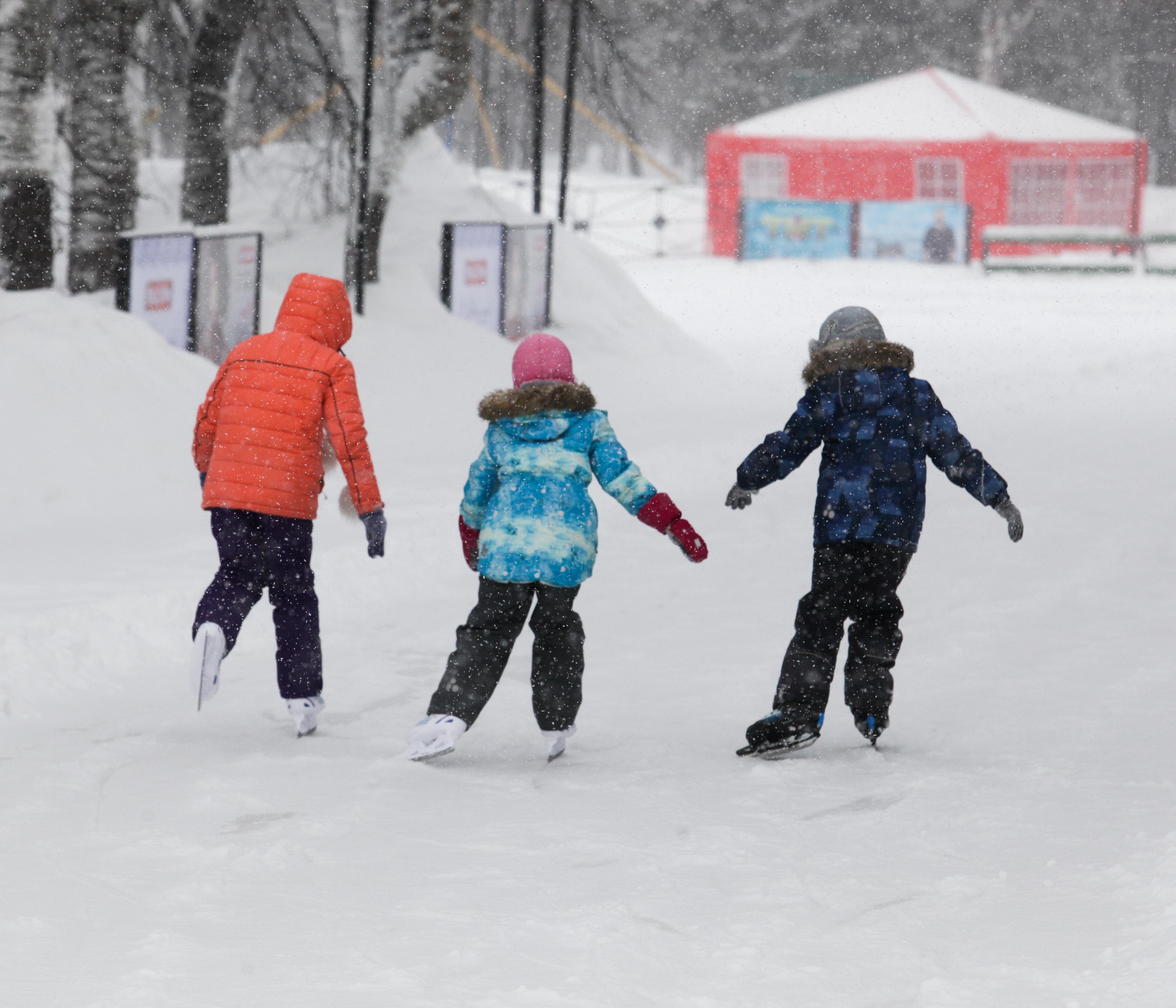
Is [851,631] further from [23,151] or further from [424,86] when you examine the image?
[424,86]

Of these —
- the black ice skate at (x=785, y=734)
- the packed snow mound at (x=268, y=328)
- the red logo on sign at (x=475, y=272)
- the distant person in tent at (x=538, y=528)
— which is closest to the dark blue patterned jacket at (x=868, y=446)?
the distant person in tent at (x=538, y=528)

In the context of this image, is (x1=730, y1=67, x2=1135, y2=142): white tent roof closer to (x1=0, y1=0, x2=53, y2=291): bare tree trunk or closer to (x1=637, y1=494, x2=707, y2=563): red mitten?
(x1=0, y1=0, x2=53, y2=291): bare tree trunk

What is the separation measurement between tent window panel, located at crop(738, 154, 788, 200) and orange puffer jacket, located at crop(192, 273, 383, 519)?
104 feet

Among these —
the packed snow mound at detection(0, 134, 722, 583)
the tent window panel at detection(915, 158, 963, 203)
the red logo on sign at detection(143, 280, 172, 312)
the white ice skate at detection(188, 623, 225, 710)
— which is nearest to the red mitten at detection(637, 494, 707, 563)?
the white ice skate at detection(188, 623, 225, 710)

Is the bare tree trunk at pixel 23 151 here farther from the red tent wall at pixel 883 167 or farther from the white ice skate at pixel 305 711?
the red tent wall at pixel 883 167

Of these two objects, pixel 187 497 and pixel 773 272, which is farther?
pixel 773 272

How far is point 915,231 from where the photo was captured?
3312 centimetres

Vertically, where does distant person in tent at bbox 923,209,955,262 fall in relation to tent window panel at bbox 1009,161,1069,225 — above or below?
below

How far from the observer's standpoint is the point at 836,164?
3584 cm

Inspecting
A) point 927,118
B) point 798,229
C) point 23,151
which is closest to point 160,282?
point 23,151

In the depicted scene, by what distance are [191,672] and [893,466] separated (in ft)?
6.97

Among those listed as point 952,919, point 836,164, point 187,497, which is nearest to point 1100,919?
point 952,919

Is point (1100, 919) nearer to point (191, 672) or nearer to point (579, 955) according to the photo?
point (579, 955)

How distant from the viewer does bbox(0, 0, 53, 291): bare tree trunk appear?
10.7 meters
